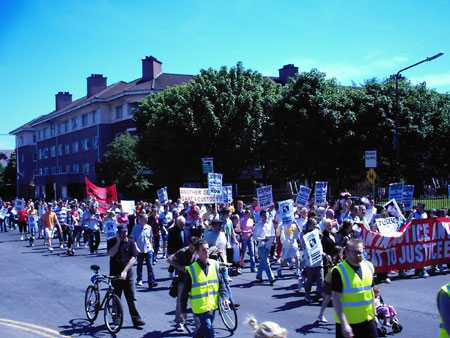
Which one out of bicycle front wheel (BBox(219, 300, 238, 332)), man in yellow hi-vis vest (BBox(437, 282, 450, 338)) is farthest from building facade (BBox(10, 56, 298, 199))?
man in yellow hi-vis vest (BBox(437, 282, 450, 338))

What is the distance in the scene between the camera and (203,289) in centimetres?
712

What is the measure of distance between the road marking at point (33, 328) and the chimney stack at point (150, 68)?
4665cm

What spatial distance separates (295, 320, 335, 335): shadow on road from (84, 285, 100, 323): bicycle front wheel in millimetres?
3631

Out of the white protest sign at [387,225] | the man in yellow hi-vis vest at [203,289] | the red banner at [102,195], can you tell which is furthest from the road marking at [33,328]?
the red banner at [102,195]

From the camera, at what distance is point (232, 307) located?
9.45 m

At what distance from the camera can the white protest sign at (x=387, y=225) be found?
14.2 metres

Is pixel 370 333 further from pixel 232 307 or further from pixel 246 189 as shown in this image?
pixel 246 189

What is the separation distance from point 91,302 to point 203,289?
154 inches

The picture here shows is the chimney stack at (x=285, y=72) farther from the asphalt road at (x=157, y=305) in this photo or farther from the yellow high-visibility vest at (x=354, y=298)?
the yellow high-visibility vest at (x=354, y=298)

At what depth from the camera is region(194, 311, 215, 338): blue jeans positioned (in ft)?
22.8

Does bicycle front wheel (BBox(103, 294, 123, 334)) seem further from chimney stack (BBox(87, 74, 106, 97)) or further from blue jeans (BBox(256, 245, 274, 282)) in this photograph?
chimney stack (BBox(87, 74, 106, 97))

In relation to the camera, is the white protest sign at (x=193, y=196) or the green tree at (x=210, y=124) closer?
the white protest sign at (x=193, y=196)

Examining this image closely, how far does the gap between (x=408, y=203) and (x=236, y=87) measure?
20776mm

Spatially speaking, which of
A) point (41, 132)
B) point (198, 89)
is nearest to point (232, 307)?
point (198, 89)
